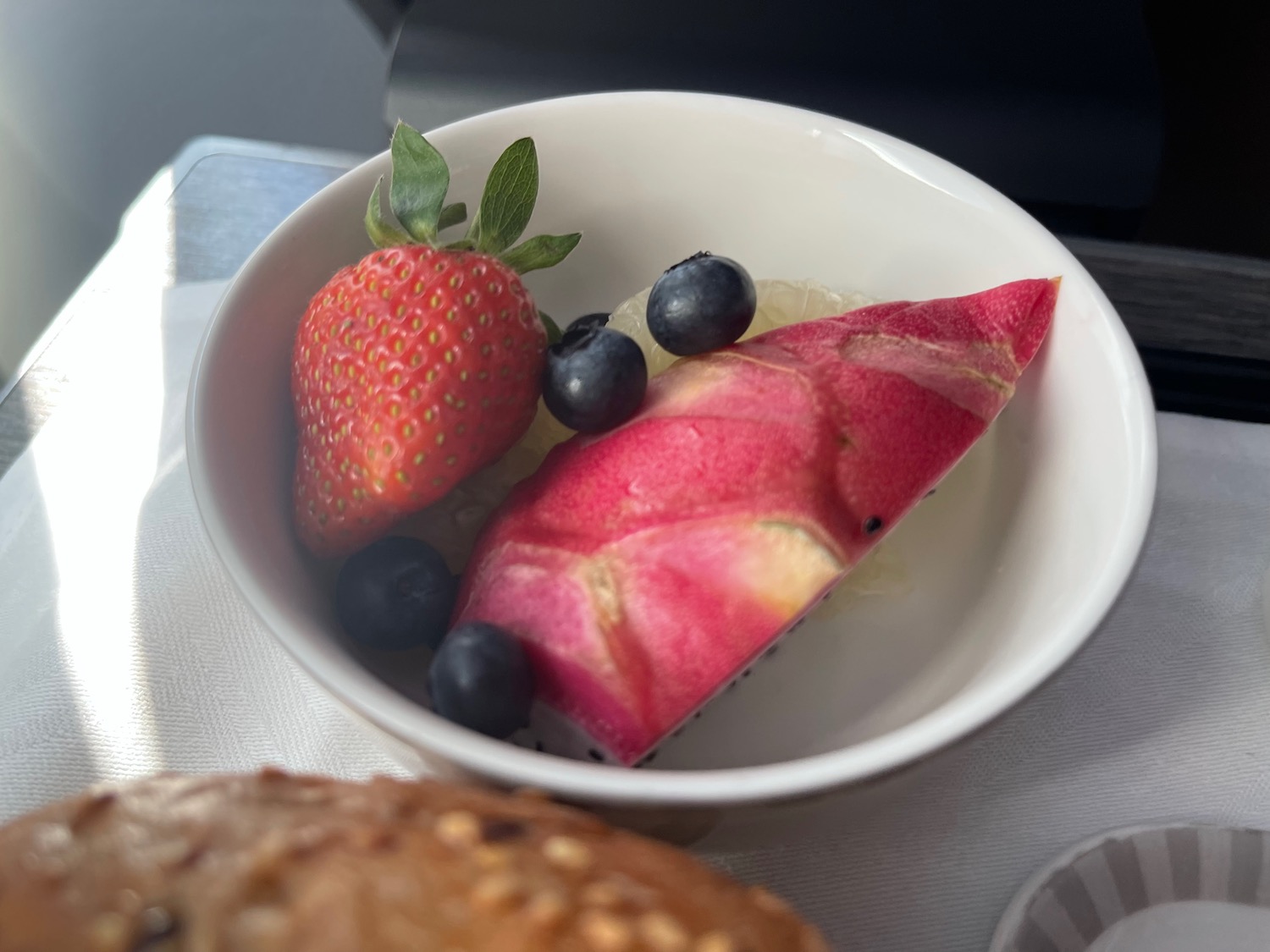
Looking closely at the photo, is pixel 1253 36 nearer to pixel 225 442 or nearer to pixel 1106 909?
pixel 1106 909

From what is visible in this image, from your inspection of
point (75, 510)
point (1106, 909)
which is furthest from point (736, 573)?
point (75, 510)

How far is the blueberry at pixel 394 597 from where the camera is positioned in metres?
0.47

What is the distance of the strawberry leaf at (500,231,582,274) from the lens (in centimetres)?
53

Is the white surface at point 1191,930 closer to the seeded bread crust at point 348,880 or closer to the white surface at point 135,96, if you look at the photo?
the seeded bread crust at point 348,880

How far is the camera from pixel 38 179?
1.42 m

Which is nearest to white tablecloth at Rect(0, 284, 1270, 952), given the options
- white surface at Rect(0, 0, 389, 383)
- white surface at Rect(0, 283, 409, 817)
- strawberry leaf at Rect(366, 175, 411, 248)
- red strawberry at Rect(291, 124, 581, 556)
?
white surface at Rect(0, 283, 409, 817)

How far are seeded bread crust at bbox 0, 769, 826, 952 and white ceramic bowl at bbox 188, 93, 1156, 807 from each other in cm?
3

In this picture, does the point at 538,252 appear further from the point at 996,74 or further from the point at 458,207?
the point at 996,74

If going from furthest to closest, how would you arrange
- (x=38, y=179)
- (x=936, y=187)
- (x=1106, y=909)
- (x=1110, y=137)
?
(x=38, y=179) < (x=1110, y=137) < (x=936, y=187) < (x=1106, y=909)

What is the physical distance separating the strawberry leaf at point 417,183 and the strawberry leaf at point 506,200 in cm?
2

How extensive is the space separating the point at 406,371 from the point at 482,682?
15 cm

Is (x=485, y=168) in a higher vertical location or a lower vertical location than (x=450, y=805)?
higher

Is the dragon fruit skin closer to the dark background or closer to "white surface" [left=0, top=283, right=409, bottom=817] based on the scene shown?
"white surface" [left=0, top=283, right=409, bottom=817]

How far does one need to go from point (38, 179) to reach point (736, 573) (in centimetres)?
142
